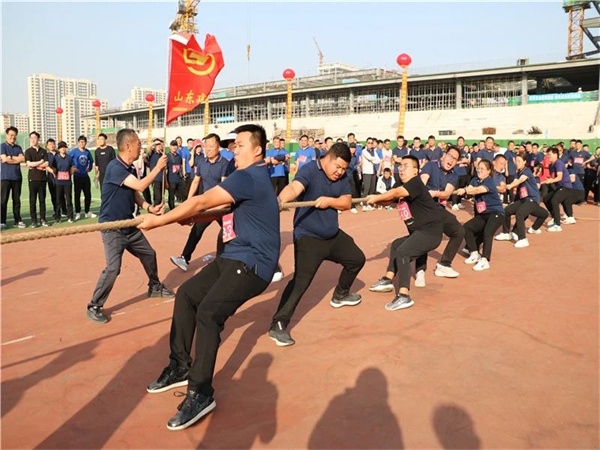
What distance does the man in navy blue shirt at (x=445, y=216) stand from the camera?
271 inches

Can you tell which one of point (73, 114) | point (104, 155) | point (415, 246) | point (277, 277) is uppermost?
point (73, 114)

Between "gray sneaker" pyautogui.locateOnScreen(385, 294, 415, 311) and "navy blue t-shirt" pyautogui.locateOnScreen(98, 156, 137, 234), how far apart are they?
314 centimetres

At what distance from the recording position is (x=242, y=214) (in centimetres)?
371

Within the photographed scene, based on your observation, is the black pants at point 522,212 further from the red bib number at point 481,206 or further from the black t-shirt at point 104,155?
the black t-shirt at point 104,155

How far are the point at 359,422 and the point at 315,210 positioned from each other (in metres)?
2.32

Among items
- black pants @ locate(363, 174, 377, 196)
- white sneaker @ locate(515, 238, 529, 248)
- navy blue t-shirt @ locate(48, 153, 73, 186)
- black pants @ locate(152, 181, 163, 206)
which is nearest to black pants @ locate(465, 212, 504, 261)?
white sneaker @ locate(515, 238, 529, 248)

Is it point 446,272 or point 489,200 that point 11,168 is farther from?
point 489,200

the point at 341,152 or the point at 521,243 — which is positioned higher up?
the point at 341,152

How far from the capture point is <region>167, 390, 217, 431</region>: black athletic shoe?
10.9 feet

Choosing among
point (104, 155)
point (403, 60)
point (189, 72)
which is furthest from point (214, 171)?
point (403, 60)

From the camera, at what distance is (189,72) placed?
6.34 meters

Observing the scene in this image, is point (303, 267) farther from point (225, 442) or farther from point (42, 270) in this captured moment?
point (42, 270)

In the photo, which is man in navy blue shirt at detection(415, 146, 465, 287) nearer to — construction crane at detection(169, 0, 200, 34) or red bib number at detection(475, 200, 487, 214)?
red bib number at detection(475, 200, 487, 214)

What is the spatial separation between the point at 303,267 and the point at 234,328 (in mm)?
979
